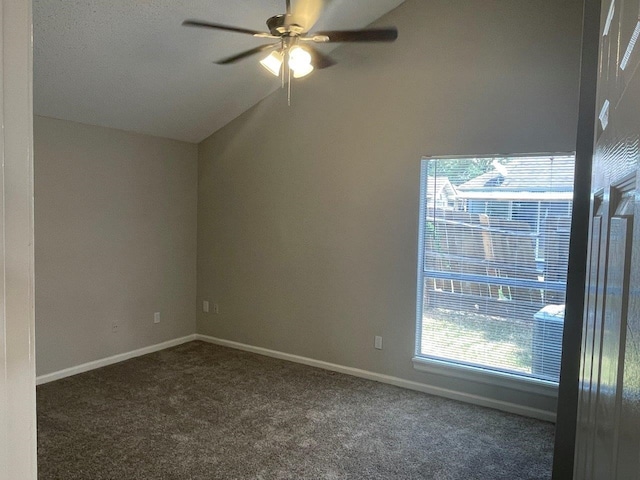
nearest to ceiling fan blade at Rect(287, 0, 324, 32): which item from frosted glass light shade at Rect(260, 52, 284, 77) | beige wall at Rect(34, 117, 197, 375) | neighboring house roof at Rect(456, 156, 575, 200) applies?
frosted glass light shade at Rect(260, 52, 284, 77)

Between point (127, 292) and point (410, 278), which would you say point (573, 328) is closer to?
point (410, 278)

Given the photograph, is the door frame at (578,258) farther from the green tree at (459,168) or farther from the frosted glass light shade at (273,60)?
the frosted glass light shade at (273,60)

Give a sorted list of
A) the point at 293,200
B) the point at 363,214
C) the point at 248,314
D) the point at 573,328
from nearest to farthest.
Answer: the point at 573,328, the point at 363,214, the point at 293,200, the point at 248,314

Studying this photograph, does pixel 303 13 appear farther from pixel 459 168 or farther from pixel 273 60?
pixel 459 168

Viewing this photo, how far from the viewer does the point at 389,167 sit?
404cm

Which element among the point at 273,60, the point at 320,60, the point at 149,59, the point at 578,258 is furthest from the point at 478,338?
the point at 149,59

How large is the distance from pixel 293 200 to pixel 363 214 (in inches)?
31.8

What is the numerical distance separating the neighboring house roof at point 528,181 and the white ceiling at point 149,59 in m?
1.73

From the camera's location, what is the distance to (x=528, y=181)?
351 centimetres

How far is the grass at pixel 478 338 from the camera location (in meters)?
3.62

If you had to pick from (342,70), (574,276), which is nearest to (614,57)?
(574,276)

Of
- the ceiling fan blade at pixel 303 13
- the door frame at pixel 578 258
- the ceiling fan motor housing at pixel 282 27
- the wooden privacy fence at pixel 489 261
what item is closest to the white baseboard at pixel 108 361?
the wooden privacy fence at pixel 489 261

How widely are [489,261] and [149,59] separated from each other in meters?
3.12

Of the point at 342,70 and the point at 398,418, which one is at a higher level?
the point at 342,70
